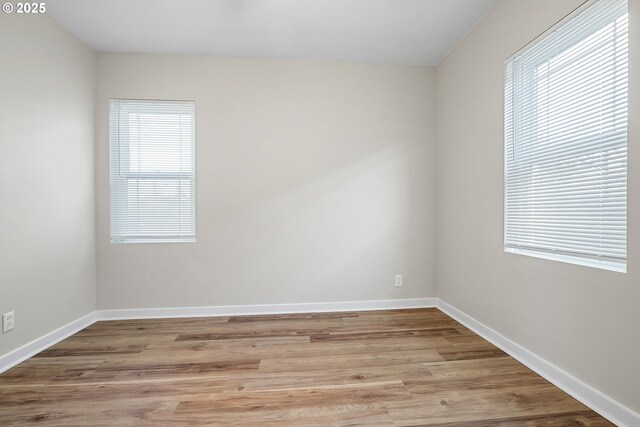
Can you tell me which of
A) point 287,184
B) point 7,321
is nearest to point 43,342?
point 7,321

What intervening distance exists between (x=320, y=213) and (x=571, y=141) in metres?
2.16

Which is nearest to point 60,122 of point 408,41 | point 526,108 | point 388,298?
point 408,41

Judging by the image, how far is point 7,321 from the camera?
2.06 meters

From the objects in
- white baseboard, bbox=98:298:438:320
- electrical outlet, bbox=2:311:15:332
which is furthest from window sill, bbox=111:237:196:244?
electrical outlet, bbox=2:311:15:332

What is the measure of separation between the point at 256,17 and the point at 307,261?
7.84 ft

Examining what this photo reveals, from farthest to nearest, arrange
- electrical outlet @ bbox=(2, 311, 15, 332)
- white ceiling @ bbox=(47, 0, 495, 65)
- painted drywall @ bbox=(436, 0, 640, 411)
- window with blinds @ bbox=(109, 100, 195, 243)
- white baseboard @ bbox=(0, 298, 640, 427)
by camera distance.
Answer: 1. window with blinds @ bbox=(109, 100, 195, 243)
2. white ceiling @ bbox=(47, 0, 495, 65)
3. electrical outlet @ bbox=(2, 311, 15, 332)
4. white baseboard @ bbox=(0, 298, 640, 427)
5. painted drywall @ bbox=(436, 0, 640, 411)

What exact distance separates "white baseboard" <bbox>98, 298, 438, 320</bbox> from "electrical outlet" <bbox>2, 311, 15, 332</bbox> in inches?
37.5

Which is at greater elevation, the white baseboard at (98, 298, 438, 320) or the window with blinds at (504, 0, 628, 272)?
the window with blinds at (504, 0, 628, 272)

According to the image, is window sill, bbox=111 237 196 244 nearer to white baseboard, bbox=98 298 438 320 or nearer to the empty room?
the empty room

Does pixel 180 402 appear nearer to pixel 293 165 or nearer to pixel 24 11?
pixel 293 165

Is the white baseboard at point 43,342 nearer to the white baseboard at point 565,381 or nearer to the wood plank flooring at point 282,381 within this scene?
the wood plank flooring at point 282,381

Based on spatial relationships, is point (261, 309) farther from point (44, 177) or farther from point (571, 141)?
point (571, 141)

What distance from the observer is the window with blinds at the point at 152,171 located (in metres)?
3.03

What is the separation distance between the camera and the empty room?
5.30 feet
